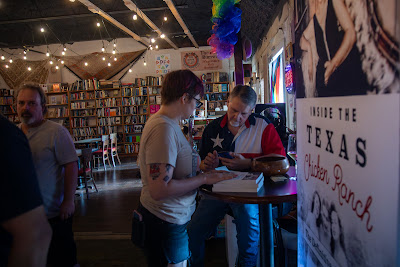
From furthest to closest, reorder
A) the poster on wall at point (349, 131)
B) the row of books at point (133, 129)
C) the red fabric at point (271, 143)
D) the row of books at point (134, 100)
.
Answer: the row of books at point (133, 129) → the row of books at point (134, 100) → the red fabric at point (271, 143) → the poster on wall at point (349, 131)

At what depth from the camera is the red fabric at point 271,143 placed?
7.18 feet

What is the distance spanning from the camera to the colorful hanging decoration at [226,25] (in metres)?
A: 3.36

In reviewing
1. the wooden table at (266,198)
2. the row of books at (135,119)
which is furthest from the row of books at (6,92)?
the wooden table at (266,198)

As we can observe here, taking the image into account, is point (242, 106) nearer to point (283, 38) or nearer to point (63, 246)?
point (63, 246)

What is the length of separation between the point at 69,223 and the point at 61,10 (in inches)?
287

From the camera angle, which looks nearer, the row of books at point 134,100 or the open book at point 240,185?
Answer: the open book at point 240,185

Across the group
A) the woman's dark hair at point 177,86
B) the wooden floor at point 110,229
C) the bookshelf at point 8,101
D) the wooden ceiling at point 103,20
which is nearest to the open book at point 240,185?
the woman's dark hair at point 177,86

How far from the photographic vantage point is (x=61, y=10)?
768 cm

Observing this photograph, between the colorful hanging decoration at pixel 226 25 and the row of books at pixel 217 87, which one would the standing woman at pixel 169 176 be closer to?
the colorful hanging decoration at pixel 226 25

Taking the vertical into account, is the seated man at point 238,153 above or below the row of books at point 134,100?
below

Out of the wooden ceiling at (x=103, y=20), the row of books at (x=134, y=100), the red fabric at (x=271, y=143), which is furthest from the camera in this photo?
the row of books at (x=134, y=100)

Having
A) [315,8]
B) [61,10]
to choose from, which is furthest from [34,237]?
[61,10]

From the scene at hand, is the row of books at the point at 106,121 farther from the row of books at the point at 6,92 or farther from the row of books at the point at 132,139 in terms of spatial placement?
the row of books at the point at 6,92

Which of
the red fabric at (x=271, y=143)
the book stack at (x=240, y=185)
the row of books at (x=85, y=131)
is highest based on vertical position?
the red fabric at (x=271, y=143)
